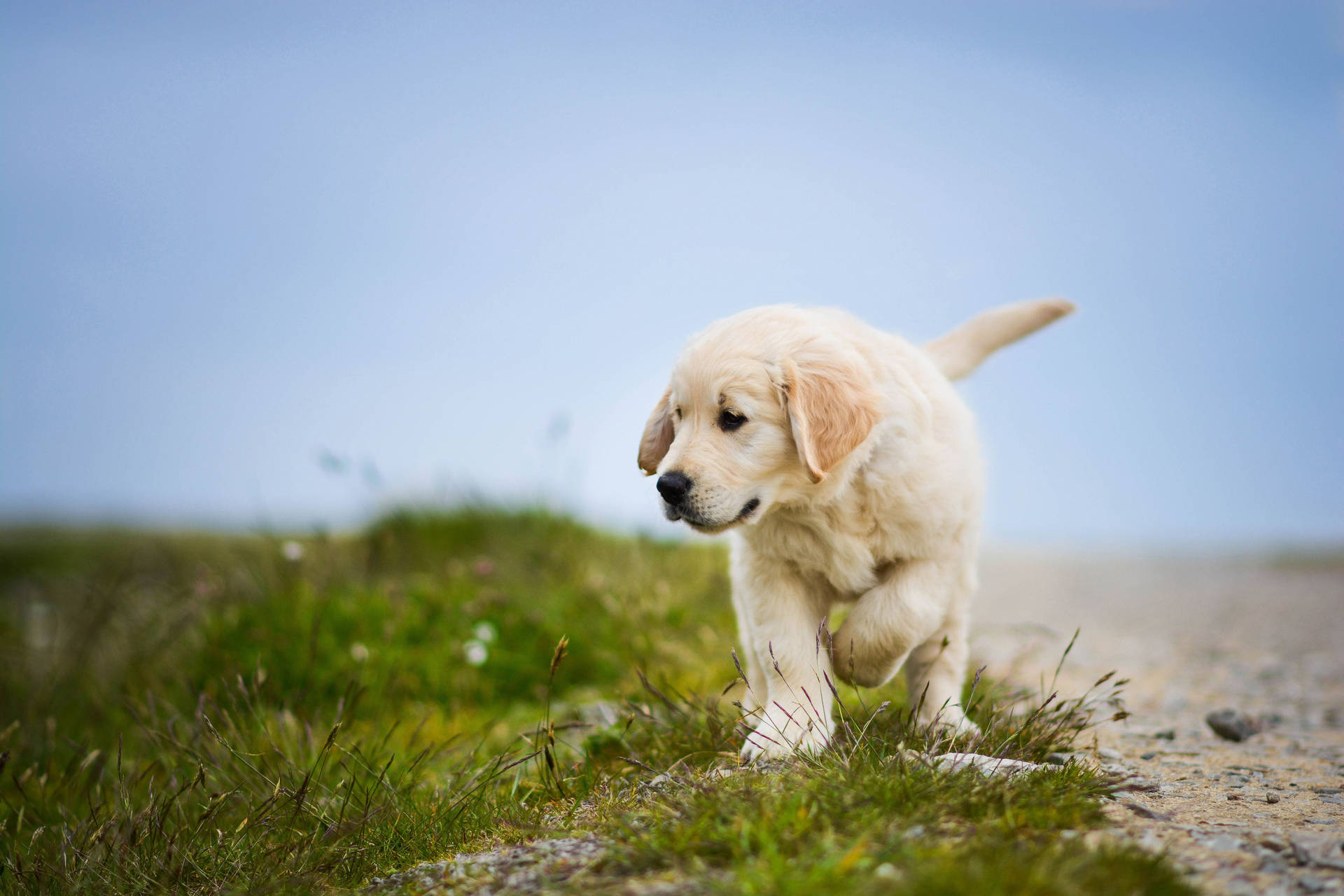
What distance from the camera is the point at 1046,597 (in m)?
10.7

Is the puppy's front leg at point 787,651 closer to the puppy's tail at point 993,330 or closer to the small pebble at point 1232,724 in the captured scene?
the puppy's tail at point 993,330

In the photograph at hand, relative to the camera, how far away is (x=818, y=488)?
333 centimetres

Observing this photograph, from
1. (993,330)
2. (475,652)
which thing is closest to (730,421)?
(993,330)

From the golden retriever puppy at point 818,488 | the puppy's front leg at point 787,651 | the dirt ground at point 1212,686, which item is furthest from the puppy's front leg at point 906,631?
the dirt ground at point 1212,686

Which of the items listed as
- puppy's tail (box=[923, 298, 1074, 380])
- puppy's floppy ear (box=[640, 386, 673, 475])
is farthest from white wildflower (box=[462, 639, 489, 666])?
puppy's tail (box=[923, 298, 1074, 380])

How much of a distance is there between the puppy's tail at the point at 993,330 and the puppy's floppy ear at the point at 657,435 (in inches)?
55.2

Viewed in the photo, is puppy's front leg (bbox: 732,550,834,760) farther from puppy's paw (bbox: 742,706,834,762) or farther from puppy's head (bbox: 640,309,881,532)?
puppy's head (bbox: 640,309,881,532)

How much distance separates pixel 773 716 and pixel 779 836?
1035mm

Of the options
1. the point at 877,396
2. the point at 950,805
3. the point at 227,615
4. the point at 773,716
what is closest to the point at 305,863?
the point at 773,716

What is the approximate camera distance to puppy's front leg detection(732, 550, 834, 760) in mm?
3273

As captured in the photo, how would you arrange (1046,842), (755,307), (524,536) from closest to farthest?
(1046,842), (755,307), (524,536)

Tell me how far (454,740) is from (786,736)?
1.59m

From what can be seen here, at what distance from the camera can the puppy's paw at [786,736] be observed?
3.00m

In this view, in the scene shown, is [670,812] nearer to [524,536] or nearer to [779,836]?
[779,836]
